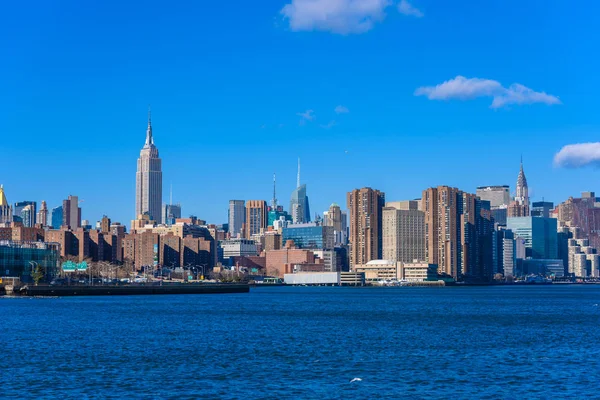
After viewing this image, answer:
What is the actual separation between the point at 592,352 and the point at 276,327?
119 feet

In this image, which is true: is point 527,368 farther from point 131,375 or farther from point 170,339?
point 170,339

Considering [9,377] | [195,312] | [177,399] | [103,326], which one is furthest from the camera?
[195,312]

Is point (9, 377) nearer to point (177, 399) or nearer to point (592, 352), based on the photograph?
Result: point (177, 399)

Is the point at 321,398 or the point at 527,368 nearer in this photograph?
the point at 321,398

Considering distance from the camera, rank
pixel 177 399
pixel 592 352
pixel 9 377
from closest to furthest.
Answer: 1. pixel 177 399
2. pixel 9 377
3. pixel 592 352

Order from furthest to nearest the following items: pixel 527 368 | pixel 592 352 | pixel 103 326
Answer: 1. pixel 103 326
2. pixel 592 352
3. pixel 527 368

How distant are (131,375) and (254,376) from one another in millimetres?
7274

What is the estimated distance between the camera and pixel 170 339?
3243 inches

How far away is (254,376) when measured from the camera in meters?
59.0

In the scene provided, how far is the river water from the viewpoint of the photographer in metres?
53.8

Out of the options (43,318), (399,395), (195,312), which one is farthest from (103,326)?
(399,395)

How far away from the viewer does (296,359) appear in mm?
67500

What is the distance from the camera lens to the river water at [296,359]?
53750 millimetres

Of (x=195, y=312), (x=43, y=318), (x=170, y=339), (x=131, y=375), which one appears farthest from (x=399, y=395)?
(x=195, y=312)
